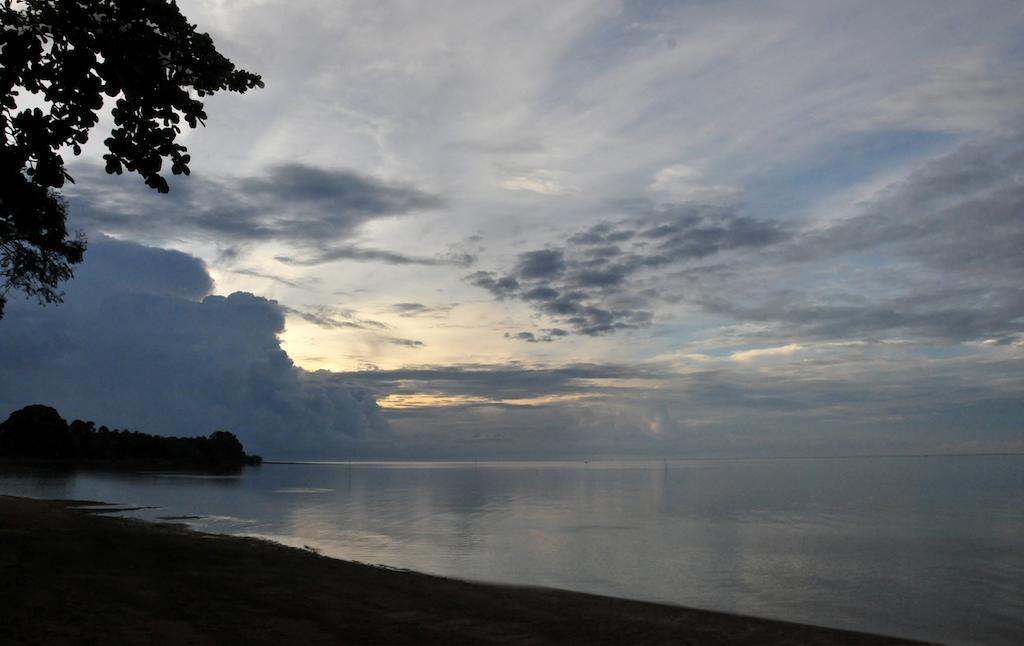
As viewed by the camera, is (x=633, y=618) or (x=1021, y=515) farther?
(x=1021, y=515)

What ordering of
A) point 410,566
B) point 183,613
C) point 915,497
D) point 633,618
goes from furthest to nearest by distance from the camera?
point 915,497 < point 410,566 < point 633,618 < point 183,613

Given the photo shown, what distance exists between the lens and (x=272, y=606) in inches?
770

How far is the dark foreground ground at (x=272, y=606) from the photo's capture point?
1622 centimetres

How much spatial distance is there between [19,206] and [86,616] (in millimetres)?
10863

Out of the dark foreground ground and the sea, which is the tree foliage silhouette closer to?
the dark foreground ground

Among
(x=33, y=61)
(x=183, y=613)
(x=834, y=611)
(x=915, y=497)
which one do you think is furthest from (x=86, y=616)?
(x=915, y=497)

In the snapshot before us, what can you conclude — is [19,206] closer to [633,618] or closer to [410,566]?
[633,618]

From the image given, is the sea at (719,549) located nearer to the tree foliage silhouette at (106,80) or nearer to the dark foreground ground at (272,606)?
the dark foreground ground at (272,606)

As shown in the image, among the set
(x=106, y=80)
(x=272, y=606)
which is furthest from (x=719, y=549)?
(x=106, y=80)

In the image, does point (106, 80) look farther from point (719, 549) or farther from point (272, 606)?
point (719, 549)

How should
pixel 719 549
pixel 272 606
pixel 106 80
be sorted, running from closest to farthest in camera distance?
pixel 106 80
pixel 272 606
pixel 719 549

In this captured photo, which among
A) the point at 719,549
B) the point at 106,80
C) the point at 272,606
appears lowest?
the point at 719,549

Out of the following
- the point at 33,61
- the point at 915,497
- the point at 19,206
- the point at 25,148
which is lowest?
the point at 915,497

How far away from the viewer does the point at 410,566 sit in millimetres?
39031
